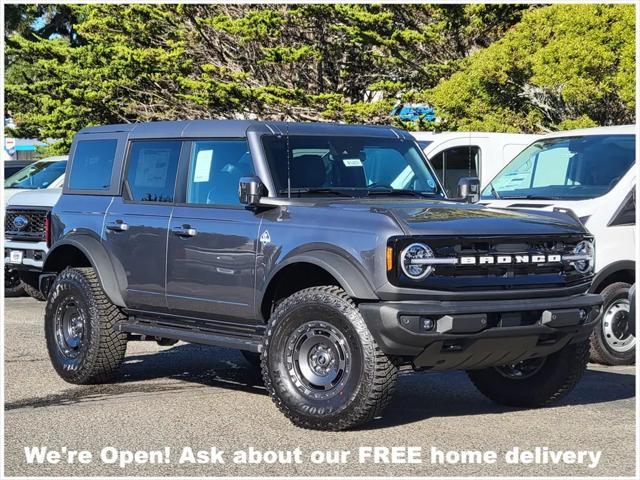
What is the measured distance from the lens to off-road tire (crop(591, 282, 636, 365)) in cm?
1068

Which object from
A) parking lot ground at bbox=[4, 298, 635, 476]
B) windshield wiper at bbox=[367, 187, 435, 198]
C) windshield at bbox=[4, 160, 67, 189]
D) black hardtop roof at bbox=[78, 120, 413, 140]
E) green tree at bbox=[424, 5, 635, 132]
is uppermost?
green tree at bbox=[424, 5, 635, 132]

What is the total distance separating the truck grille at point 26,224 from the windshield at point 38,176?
1575 mm

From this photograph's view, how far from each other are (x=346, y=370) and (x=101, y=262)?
274 centimetres

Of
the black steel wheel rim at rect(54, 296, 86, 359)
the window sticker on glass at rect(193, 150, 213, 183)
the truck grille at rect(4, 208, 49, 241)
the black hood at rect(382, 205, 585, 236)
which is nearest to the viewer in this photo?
the black hood at rect(382, 205, 585, 236)

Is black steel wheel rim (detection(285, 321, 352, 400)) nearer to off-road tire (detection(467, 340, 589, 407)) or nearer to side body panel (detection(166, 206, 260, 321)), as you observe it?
side body panel (detection(166, 206, 260, 321))

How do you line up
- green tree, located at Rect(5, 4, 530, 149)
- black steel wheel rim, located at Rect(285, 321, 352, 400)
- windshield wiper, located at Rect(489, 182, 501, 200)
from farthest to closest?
green tree, located at Rect(5, 4, 530, 149) < windshield wiper, located at Rect(489, 182, 501, 200) < black steel wheel rim, located at Rect(285, 321, 352, 400)

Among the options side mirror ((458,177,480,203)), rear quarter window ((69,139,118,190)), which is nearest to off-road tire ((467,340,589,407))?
side mirror ((458,177,480,203))

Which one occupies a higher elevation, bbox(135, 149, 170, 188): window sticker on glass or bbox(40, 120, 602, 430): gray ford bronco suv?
bbox(135, 149, 170, 188): window sticker on glass

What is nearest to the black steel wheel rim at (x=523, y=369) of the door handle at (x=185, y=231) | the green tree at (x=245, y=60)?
the door handle at (x=185, y=231)

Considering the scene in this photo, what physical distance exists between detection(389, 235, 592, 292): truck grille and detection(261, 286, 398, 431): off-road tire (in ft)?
1.41

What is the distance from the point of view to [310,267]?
26.2 ft

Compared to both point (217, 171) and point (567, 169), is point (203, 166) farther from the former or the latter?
point (567, 169)

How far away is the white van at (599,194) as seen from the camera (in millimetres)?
10750

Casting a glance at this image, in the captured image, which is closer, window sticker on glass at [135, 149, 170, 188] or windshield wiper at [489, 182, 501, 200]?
window sticker on glass at [135, 149, 170, 188]
